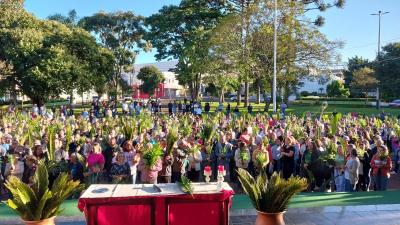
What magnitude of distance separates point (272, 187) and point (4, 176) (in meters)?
7.94

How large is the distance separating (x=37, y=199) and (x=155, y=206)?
1.64 metres

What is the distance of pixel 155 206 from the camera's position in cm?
599

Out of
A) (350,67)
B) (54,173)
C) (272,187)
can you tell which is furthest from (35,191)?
(350,67)

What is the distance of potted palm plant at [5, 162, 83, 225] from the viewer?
561 centimetres

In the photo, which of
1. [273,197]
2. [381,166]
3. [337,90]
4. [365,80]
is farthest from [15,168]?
[337,90]

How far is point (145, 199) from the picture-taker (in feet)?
19.7

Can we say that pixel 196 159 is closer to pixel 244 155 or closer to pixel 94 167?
pixel 244 155

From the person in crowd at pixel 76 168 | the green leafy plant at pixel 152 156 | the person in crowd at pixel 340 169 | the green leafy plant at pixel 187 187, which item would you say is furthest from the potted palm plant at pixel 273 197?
the person in crowd at pixel 76 168

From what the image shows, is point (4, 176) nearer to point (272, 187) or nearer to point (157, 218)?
point (157, 218)

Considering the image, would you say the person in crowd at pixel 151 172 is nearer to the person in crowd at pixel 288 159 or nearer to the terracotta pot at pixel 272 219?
the terracotta pot at pixel 272 219

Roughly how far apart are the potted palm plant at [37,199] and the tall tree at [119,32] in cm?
4727

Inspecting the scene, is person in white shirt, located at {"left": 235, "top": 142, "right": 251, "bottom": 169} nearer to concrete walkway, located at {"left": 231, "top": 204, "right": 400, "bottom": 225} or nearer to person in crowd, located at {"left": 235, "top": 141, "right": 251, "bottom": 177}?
person in crowd, located at {"left": 235, "top": 141, "right": 251, "bottom": 177}

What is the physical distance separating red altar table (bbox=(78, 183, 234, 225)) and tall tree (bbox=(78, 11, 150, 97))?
47.5m

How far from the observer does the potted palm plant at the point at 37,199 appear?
18.4 feet
